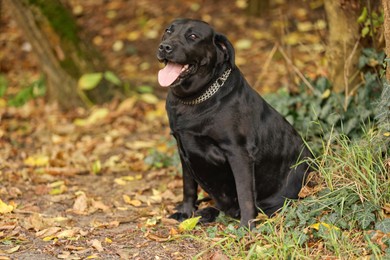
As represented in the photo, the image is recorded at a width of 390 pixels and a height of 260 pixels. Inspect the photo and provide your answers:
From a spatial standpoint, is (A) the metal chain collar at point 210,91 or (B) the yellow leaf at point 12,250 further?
(A) the metal chain collar at point 210,91

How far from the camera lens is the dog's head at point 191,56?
4766mm

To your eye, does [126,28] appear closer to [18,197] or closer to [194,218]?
[18,197]

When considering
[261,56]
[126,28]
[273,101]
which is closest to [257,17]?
[261,56]

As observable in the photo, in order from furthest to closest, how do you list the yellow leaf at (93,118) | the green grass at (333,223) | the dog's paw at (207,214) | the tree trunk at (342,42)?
the yellow leaf at (93,118) → the tree trunk at (342,42) → the dog's paw at (207,214) → the green grass at (333,223)

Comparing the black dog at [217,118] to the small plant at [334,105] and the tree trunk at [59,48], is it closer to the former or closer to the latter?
the small plant at [334,105]

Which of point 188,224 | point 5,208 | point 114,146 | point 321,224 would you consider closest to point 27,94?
point 114,146

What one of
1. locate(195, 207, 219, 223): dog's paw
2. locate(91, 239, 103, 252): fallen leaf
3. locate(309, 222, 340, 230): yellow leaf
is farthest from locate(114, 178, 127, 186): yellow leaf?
locate(309, 222, 340, 230): yellow leaf

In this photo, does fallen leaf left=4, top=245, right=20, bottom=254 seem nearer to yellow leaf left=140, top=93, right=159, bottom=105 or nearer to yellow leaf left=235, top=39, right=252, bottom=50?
yellow leaf left=140, top=93, right=159, bottom=105

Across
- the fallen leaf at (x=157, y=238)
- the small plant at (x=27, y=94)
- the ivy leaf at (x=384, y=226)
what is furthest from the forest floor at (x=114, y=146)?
the ivy leaf at (x=384, y=226)

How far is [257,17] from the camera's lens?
11.8 metres

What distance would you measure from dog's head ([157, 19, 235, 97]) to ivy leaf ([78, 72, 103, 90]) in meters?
3.97

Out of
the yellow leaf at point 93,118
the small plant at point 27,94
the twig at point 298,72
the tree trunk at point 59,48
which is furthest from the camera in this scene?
the small plant at point 27,94

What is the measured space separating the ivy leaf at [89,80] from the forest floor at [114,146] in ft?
1.05

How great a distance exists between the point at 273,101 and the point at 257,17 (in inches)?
205
